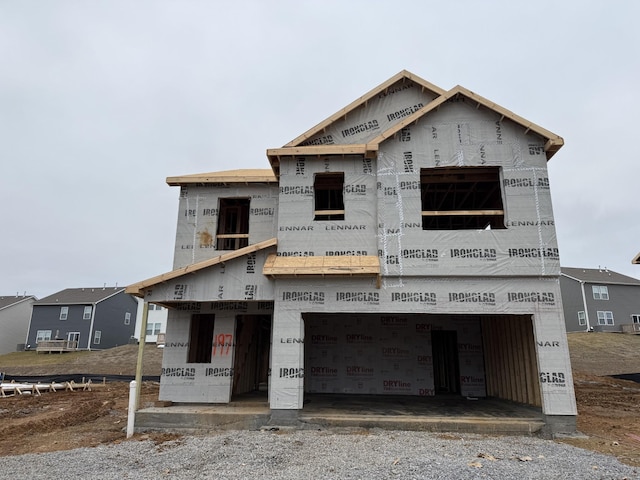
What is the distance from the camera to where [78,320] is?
37719mm

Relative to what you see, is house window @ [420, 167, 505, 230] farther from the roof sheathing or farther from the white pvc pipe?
the white pvc pipe

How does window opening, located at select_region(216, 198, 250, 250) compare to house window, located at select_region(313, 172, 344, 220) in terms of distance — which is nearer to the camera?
house window, located at select_region(313, 172, 344, 220)

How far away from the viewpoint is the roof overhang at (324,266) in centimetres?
926

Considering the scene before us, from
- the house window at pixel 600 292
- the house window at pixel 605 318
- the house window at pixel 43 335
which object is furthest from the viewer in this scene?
the house window at pixel 43 335

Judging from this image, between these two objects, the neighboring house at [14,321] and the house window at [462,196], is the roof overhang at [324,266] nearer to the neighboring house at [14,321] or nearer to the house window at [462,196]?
the house window at [462,196]

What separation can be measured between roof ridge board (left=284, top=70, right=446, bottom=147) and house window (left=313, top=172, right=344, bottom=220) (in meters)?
1.19

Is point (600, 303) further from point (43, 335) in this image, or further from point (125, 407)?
point (43, 335)

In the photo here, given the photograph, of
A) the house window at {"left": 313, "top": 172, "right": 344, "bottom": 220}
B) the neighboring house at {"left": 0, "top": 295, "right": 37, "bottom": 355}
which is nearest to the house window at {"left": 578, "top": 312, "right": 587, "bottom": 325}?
the house window at {"left": 313, "top": 172, "right": 344, "bottom": 220}

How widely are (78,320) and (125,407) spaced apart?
29316 millimetres

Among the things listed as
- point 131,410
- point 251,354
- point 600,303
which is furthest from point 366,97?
point 600,303

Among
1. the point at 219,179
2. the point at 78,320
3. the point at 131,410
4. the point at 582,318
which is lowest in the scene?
the point at 131,410

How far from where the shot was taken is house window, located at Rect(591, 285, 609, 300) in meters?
33.7

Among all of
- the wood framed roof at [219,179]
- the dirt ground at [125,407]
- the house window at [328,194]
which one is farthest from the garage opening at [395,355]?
the wood framed roof at [219,179]

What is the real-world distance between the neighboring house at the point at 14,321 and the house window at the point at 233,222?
37.7 m
